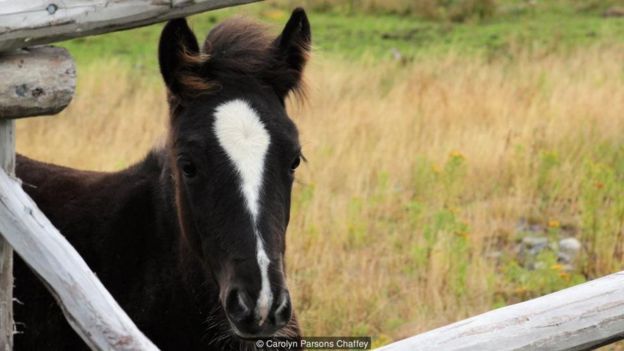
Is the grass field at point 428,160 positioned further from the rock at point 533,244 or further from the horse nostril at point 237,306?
the horse nostril at point 237,306

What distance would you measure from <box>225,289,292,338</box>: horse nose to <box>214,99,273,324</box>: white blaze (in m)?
0.12

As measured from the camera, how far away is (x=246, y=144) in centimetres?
378

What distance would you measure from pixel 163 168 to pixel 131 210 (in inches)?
8.4

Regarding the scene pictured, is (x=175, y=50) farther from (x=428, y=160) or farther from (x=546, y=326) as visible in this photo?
(x=428, y=160)

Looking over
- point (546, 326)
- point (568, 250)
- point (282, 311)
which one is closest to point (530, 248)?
point (568, 250)

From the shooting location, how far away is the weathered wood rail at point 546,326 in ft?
10.6

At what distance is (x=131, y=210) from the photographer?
14.6ft

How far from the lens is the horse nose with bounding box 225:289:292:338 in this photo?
11.3ft

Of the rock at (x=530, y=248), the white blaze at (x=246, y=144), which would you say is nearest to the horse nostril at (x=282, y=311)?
the white blaze at (x=246, y=144)

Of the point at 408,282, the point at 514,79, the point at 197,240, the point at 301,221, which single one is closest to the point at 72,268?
the point at 197,240

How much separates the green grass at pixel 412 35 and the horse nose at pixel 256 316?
30.7 ft

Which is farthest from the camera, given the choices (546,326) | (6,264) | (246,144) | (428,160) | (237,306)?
(428,160)

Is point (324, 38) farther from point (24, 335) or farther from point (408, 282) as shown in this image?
point (24, 335)

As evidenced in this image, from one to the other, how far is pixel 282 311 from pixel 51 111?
100cm
